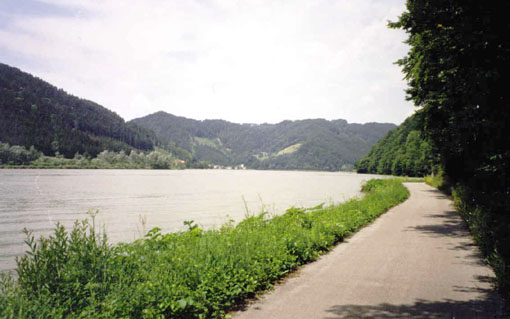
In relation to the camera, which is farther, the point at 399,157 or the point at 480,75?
the point at 399,157

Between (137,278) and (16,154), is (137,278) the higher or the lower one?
the lower one

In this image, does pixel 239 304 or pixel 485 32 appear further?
pixel 485 32

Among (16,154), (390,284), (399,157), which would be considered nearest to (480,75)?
(390,284)

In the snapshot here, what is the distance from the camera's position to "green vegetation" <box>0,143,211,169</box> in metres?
78.9

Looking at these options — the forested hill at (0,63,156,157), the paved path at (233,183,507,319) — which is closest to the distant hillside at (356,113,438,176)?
the paved path at (233,183,507,319)

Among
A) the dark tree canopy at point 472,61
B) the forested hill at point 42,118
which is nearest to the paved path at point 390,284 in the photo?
the dark tree canopy at point 472,61

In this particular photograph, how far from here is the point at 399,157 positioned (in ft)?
297

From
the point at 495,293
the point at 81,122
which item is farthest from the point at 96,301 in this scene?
Result: the point at 81,122

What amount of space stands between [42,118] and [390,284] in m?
112

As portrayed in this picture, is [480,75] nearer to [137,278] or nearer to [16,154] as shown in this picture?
[137,278]

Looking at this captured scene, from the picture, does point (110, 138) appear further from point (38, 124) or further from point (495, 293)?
point (495, 293)

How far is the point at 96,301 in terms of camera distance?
13.1 ft

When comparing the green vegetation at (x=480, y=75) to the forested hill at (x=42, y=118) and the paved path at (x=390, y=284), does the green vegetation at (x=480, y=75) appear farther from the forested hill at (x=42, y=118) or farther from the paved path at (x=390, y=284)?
the forested hill at (x=42, y=118)

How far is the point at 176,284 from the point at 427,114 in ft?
49.9
